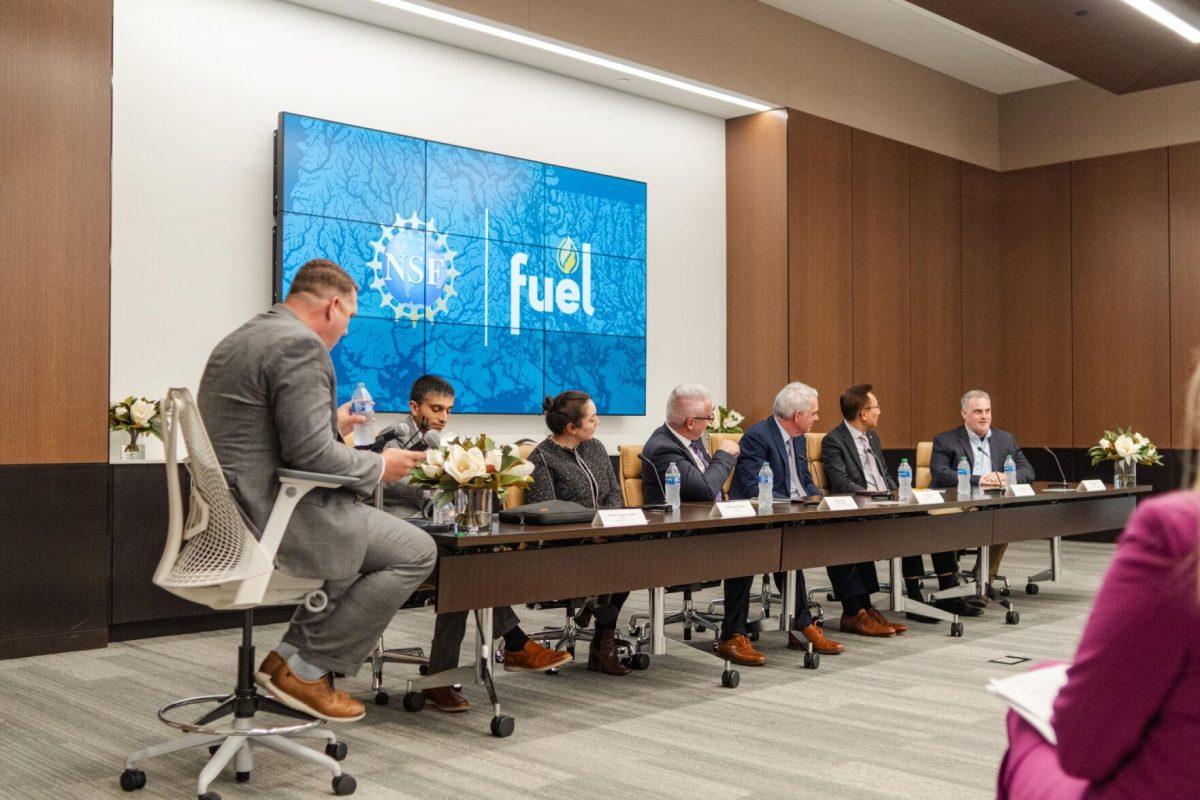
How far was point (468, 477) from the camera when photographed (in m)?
3.59

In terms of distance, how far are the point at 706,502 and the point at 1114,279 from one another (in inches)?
275

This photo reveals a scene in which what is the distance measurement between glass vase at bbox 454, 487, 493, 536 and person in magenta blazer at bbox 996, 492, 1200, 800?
8.02 feet

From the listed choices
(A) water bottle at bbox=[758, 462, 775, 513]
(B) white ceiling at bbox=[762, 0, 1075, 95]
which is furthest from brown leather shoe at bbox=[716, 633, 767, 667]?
(B) white ceiling at bbox=[762, 0, 1075, 95]

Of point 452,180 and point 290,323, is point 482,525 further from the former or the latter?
point 452,180

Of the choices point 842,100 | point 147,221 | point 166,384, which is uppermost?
point 842,100

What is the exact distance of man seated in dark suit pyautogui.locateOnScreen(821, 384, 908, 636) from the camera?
585cm

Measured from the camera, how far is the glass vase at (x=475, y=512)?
11.9 feet

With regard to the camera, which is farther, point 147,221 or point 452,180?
point 452,180

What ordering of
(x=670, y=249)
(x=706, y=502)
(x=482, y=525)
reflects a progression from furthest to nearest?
(x=670, y=249)
(x=706, y=502)
(x=482, y=525)

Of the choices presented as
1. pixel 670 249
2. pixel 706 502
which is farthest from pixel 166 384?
pixel 670 249

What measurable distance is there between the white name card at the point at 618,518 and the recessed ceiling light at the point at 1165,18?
5.06 metres

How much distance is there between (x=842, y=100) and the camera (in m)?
9.62

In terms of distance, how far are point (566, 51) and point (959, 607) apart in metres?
4.26

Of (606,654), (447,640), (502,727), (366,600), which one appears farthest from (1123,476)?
(366,600)
